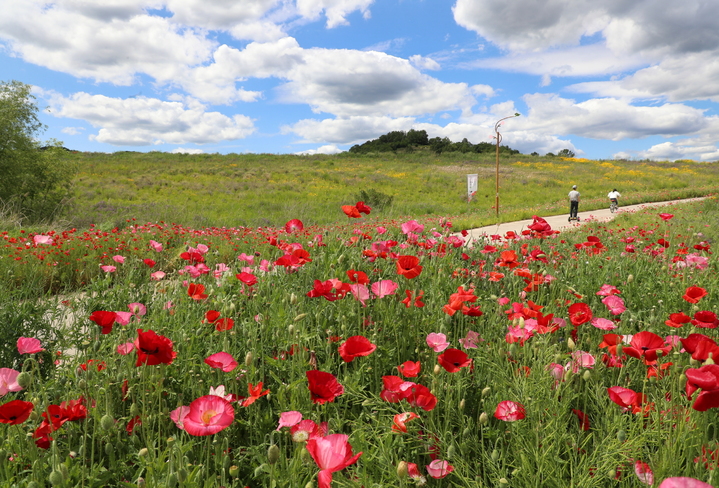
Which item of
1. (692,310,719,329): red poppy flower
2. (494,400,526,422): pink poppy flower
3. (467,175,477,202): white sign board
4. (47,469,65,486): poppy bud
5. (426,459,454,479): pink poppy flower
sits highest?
(467,175,477,202): white sign board

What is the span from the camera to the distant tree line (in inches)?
2445

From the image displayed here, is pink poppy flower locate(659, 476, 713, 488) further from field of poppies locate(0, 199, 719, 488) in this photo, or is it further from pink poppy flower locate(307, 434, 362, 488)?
pink poppy flower locate(307, 434, 362, 488)

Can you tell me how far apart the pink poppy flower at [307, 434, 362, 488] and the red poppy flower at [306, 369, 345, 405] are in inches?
9.2

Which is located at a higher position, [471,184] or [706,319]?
[471,184]

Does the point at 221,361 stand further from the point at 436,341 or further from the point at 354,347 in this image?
the point at 436,341

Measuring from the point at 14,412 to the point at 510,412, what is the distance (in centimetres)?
156

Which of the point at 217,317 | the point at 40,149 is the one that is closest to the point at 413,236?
the point at 217,317

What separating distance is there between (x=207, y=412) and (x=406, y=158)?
5298cm

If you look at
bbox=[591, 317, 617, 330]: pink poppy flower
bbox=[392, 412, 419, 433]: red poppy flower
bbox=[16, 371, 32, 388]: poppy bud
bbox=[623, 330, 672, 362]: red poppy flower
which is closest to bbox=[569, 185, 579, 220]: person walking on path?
bbox=[591, 317, 617, 330]: pink poppy flower

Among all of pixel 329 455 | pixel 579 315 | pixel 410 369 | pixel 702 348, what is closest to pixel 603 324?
pixel 579 315

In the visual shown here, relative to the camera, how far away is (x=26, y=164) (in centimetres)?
1248

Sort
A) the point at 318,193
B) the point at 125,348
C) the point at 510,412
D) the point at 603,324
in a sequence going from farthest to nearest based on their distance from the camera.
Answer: the point at 318,193
the point at 603,324
the point at 125,348
the point at 510,412

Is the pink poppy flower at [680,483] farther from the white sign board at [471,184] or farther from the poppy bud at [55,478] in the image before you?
the white sign board at [471,184]

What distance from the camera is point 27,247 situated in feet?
18.5
